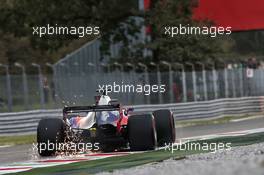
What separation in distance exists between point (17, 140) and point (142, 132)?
27.2 feet

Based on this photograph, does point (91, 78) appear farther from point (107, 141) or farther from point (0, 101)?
point (107, 141)

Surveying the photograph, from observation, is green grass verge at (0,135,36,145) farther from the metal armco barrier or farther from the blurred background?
the blurred background

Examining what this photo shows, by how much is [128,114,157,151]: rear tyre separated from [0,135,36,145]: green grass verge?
6.42m

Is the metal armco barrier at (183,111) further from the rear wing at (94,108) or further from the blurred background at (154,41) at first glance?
the rear wing at (94,108)

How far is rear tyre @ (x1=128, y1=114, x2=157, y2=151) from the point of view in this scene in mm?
14219

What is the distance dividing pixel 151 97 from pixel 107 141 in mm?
13899

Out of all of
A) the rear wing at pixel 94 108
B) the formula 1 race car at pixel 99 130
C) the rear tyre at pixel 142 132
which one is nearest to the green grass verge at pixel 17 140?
the formula 1 race car at pixel 99 130

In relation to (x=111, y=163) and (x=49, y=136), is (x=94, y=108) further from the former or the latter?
(x=111, y=163)

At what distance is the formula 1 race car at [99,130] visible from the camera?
14.2 meters

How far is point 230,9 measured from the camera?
34.8 meters

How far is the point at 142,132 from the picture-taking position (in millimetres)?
14227

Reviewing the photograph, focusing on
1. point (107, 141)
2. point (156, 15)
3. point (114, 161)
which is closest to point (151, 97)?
point (156, 15)

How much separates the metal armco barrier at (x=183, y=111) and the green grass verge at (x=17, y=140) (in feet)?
0.54

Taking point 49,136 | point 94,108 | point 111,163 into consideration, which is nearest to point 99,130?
point 94,108
